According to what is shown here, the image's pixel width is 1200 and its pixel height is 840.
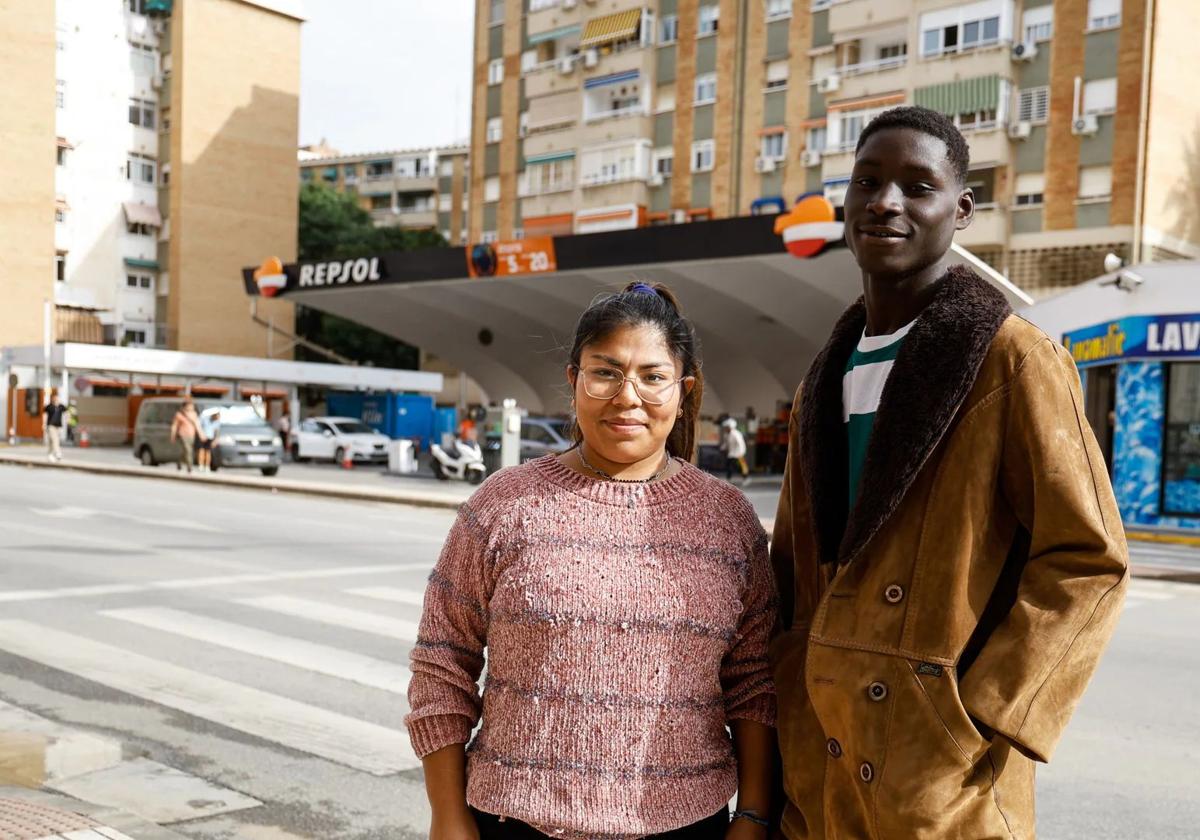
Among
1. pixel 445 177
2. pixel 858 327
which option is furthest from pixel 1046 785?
pixel 445 177

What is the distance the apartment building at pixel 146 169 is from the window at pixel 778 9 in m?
26.6

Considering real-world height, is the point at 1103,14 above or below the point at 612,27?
below

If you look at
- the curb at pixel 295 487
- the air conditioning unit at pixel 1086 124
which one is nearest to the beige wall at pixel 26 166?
the curb at pixel 295 487

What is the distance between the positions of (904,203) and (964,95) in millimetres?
33937

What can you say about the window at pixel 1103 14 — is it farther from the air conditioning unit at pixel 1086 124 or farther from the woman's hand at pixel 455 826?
the woman's hand at pixel 455 826

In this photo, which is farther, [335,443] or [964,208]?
[335,443]

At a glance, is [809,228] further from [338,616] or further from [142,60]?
[142,60]

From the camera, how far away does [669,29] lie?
1663 inches

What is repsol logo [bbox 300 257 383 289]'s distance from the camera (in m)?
33.5

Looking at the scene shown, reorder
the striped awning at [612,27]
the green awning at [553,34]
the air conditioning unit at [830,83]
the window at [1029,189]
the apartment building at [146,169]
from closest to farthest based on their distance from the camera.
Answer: the window at [1029,189], the air conditioning unit at [830,83], the striped awning at [612,27], the green awning at [553,34], the apartment building at [146,169]

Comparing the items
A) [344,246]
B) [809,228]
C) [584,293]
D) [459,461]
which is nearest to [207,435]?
[459,461]

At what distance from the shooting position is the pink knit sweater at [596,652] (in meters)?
1.97

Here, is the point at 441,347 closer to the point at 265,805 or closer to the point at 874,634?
the point at 265,805

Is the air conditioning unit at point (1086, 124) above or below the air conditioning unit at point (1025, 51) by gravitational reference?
below
